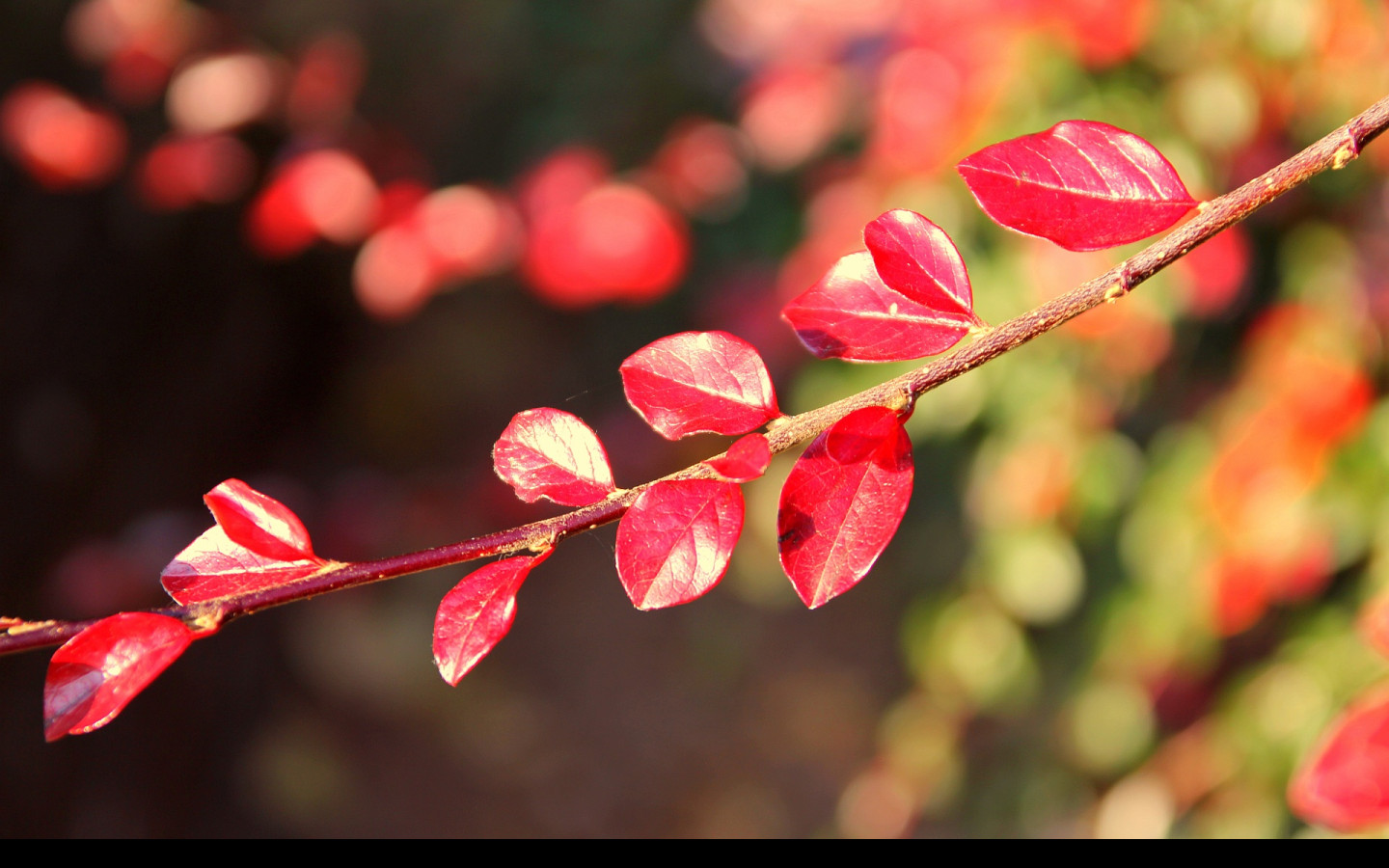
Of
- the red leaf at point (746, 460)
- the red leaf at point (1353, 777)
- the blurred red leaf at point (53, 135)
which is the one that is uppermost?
the blurred red leaf at point (53, 135)

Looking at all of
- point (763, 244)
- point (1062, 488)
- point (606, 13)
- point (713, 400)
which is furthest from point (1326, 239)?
point (606, 13)

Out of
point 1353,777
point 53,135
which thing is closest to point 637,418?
point 53,135

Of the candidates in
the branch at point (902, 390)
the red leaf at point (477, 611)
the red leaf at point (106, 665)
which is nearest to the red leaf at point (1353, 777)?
the branch at point (902, 390)

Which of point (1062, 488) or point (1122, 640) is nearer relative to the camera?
point (1062, 488)

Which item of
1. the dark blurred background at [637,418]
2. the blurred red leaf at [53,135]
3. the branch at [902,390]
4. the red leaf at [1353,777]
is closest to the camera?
the branch at [902,390]

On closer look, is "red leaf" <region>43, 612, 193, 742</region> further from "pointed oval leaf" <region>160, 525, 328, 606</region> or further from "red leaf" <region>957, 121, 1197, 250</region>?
"red leaf" <region>957, 121, 1197, 250</region>

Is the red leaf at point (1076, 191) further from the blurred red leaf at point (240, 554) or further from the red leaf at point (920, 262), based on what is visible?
the blurred red leaf at point (240, 554)

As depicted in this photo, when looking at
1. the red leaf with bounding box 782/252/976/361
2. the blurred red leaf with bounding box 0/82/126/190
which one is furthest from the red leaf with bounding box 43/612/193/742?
the blurred red leaf with bounding box 0/82/126/190
